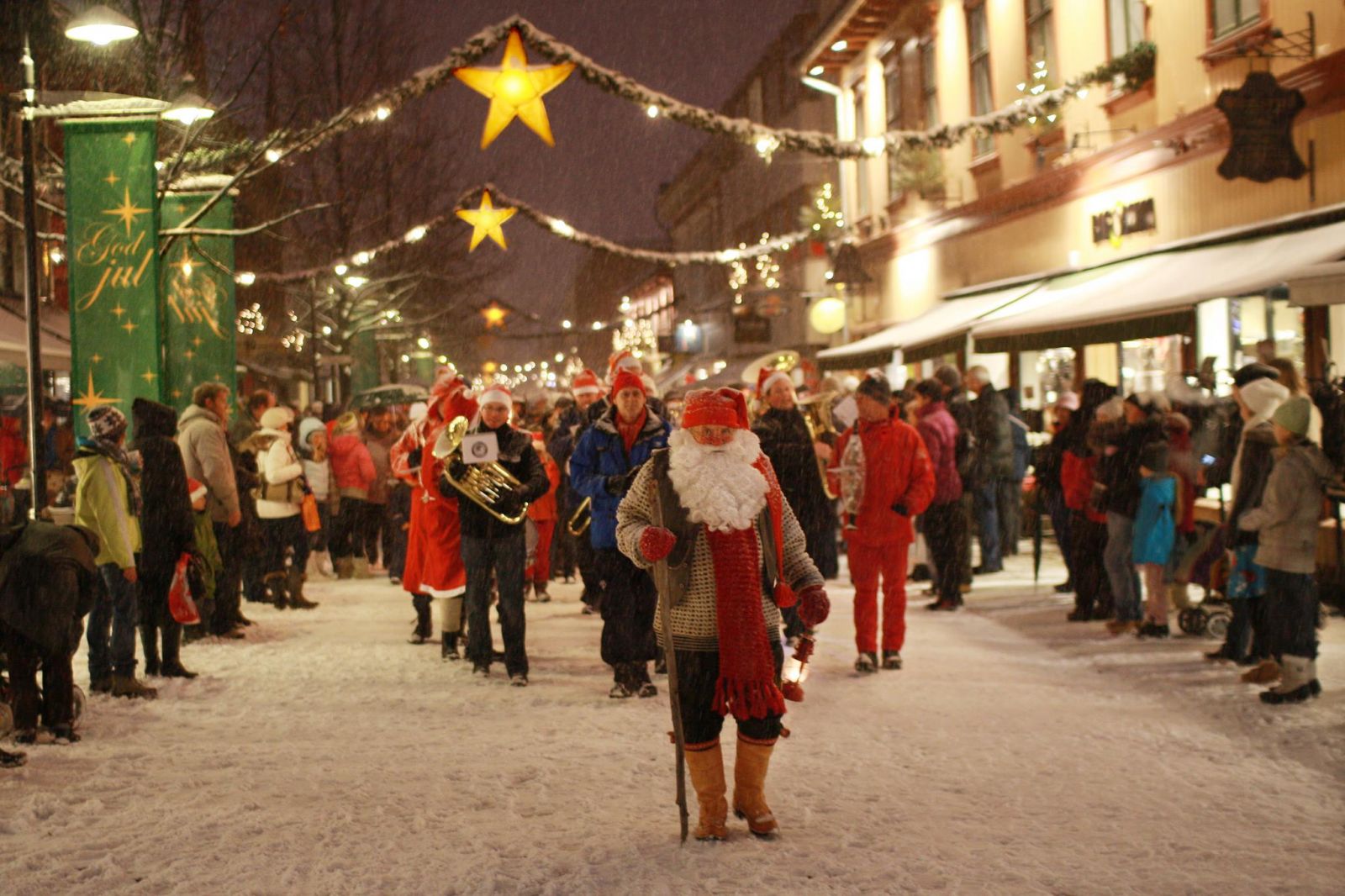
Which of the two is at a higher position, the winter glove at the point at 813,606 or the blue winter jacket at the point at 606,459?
the blue winter jacket at the point at 606,459

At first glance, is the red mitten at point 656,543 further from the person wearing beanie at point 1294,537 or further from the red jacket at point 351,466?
the red jacket at point 351,466

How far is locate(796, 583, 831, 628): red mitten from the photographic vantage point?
538 cm

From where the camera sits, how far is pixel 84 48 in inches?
767

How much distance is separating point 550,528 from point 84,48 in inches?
434

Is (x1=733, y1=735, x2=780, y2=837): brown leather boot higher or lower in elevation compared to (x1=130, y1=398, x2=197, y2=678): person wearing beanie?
lower

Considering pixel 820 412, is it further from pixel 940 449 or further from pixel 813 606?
pixel 813 606

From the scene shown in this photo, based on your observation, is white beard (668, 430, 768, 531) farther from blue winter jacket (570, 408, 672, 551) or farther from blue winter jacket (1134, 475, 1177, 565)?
blue winter jacket (1134, 475, 1177, 565)

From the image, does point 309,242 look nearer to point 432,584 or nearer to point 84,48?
point 84,48

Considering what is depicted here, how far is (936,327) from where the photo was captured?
21.2 meters

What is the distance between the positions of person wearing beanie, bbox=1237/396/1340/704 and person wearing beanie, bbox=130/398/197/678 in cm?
639

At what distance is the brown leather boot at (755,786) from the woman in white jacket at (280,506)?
8572 mm

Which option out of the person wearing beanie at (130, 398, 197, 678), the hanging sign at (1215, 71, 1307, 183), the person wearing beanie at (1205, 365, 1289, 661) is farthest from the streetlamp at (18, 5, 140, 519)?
the hanging sign at (1215, 71, 1307, 183)

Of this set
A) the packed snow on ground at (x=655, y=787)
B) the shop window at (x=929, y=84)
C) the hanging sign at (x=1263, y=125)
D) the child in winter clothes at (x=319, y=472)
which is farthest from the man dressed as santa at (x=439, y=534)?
the shop window at (x=929, y=84)

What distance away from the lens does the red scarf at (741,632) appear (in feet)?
17.5
